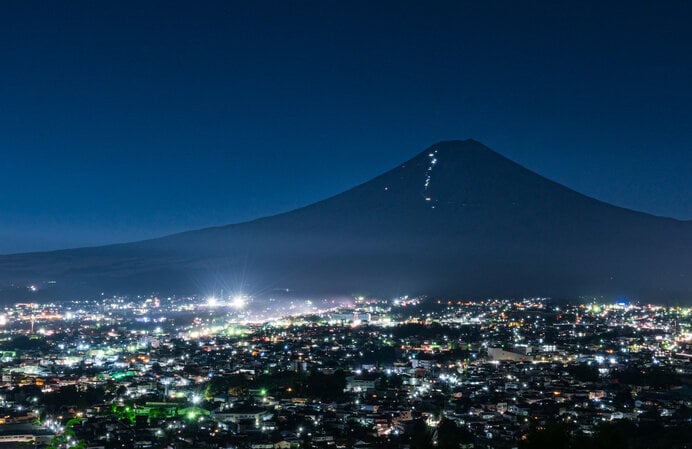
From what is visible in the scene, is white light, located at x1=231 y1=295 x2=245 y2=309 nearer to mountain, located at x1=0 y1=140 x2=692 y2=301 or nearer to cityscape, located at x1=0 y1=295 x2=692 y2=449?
mountain, located at x1=0 y1=140 x2=692 y2=301

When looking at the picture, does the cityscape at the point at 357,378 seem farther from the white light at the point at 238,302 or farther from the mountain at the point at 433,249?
the mountain at the point at 433,249

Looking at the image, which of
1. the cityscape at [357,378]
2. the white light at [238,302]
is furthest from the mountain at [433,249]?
the cityscape at [357,378]

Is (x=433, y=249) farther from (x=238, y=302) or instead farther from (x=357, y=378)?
(x=357, y=378)

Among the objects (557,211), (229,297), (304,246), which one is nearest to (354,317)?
(229,297)

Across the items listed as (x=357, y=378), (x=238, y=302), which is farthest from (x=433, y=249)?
(x=357, y=378)

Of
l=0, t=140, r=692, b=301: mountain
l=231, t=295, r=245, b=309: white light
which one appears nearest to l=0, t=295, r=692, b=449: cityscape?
l=231, t=295, r=245, b=309: white light

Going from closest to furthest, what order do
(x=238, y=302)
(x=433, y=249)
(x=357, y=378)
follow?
(x=357, y=378) < (x=238, y=302) < (x=433, y=249)
